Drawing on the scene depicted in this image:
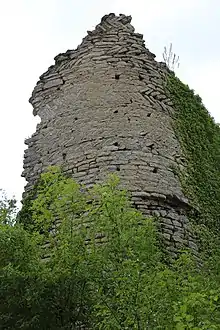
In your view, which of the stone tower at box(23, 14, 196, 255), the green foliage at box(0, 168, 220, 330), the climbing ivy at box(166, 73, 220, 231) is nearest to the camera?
the green foliage at box(0, 168, 220, 330)

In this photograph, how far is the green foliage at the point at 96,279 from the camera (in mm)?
5359

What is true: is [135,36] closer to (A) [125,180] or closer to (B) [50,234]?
(A) [125,180]

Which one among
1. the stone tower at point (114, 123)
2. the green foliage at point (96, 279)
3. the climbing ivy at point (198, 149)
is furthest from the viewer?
the climbing ivy at point (198, 149)

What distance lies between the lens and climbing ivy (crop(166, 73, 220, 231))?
9.46 metres

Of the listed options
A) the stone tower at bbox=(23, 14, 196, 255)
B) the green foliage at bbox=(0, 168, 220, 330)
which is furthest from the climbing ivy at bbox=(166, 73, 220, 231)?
the green foliage at bbox=(0, 168, 220, 330)

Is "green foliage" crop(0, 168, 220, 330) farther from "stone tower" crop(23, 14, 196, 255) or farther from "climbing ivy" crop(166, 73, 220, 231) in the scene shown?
"climbing ivy" crop(166, 73, 220, 231)

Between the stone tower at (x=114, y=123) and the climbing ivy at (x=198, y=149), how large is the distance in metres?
0.22

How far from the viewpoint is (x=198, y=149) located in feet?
33.5

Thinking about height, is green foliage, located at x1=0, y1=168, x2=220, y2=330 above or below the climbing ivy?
below

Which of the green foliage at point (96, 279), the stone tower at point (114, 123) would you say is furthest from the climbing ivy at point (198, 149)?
the green foliage at point (96, 279)

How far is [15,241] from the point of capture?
21.1 feet

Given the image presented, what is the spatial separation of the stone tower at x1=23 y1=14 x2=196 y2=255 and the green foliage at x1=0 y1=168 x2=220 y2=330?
1.90 m

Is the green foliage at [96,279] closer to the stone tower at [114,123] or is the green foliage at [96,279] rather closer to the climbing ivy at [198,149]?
Answer: the stone tower at [114,123]

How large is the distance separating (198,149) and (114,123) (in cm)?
148
